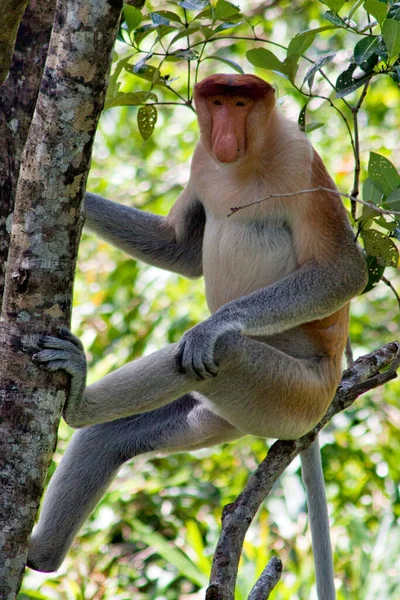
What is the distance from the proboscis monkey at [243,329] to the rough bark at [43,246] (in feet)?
1.51

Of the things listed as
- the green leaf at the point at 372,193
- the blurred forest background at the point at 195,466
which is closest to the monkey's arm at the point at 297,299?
the green leaf at the point at 372,193

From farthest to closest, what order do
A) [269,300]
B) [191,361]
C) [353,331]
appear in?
[353,331] → [269,300] → [191,361]

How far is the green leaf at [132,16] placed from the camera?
2.05m

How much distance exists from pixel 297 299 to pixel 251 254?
234 mm

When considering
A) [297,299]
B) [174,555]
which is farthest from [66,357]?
[174,555]

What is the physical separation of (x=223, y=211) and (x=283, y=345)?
0.46 meters

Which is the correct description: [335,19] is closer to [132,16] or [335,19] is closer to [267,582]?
[132,16]

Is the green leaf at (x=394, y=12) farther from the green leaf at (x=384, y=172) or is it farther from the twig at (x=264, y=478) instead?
the twig at (x=264, y=478)

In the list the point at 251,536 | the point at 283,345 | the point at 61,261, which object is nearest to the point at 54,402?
the point at 61,261

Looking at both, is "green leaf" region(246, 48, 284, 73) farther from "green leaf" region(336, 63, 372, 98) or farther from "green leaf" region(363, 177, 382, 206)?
"green leaf" region(363, 177, 382, 206)

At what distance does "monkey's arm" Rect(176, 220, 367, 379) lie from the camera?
227 centimetres

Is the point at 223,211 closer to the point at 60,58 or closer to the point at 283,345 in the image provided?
the point at 283,345

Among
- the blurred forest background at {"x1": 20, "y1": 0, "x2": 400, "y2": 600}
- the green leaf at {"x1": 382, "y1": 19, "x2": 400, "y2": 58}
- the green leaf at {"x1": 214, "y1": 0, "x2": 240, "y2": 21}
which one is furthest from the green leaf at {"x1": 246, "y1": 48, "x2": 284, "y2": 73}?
the blurred forest background at {"x1": 20, "y1": 0, "x2": 400, "y2": 600}

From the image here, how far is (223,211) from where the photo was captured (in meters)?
2.51
